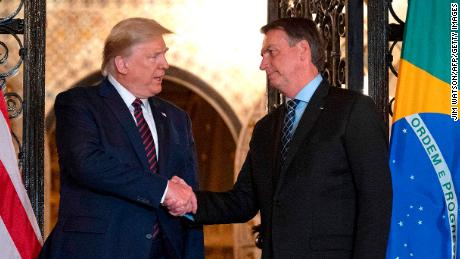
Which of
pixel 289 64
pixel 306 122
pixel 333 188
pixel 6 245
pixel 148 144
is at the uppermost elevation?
pixel 289 64

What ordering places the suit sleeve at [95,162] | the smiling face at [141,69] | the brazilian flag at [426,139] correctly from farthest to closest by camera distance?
1. the brazilian flag at [426,139]
2. the smiling face at [141,69]
3. the suit sleeve at [95,162]

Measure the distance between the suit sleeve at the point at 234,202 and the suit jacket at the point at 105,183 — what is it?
0.22m

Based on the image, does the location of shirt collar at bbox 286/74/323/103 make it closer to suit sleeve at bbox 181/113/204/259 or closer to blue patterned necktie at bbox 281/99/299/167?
blue patterned necktie at bbox 281/99/299/167

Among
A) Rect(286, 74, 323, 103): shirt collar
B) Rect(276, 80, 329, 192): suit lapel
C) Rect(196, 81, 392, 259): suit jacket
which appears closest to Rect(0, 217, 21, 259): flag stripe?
Rect(196, 81, 392, 259): suit jacket

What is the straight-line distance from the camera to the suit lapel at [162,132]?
11.6 feet

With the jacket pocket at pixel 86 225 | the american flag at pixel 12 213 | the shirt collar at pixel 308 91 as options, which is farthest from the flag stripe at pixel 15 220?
the shirt collar at pixel 308 91

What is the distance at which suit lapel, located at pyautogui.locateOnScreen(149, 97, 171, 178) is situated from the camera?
3525 mm

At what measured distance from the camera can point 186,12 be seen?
29.6ft

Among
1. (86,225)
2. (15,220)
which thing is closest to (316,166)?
(86,225)

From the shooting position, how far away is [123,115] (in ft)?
11.4

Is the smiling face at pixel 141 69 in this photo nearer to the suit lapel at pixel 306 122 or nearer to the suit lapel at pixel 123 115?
the suit lapel at pixel 123 115

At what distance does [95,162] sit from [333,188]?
90 cm

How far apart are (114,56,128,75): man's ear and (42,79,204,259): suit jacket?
8 centimetres

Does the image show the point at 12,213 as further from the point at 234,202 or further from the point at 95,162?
the point at 234,202
